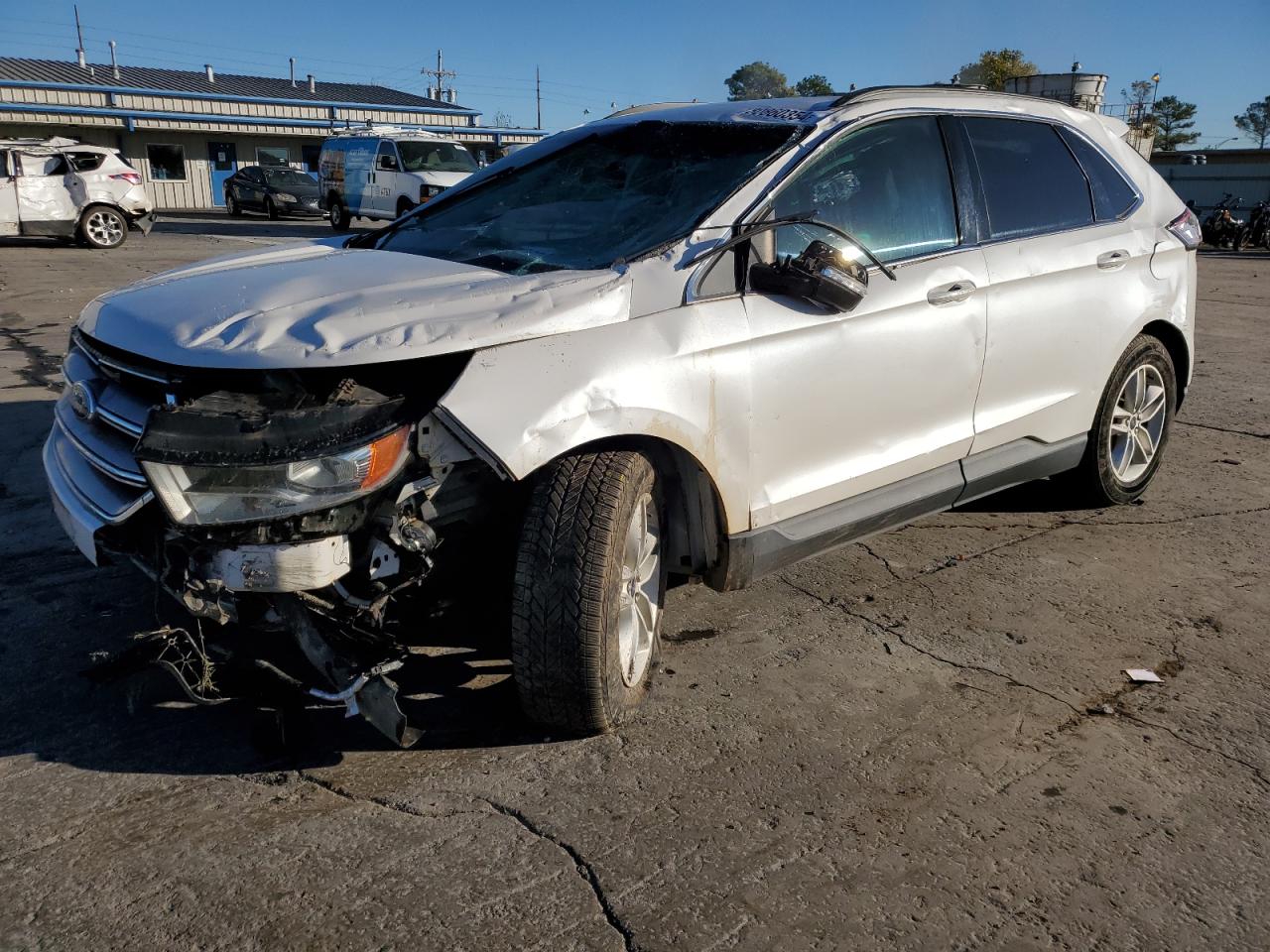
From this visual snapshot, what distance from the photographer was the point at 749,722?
10.6 feet

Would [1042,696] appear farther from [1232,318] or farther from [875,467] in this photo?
[1232,318]

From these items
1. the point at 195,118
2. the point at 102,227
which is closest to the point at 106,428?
the point at 102,227

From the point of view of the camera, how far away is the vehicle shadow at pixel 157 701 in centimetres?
301

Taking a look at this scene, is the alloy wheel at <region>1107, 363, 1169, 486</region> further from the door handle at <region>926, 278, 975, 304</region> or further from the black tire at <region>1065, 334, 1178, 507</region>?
the door handle at <region>926, 278, 975, 304</region>

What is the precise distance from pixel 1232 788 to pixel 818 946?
55.4 inches

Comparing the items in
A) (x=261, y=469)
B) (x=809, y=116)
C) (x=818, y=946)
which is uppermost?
(x=809, y=116)

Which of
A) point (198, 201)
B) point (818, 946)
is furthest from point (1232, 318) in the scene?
point (198, 201)

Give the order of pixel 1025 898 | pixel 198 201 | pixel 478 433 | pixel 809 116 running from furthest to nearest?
pixel 198 201
pixel 809 116
pixel 478 433
pixel 1025 898

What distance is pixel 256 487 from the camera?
2.54 meters

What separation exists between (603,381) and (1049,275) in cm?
229

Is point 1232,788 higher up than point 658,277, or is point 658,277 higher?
point 658,277

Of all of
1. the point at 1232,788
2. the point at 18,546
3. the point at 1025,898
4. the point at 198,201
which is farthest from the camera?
the point at 198,201

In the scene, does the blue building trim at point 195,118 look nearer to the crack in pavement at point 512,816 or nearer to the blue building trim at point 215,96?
the blue building trim at point 215,96

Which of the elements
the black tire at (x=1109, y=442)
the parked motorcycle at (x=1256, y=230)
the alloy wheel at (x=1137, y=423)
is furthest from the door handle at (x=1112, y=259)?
the parked motorcycle at (x=1256, y=230)
